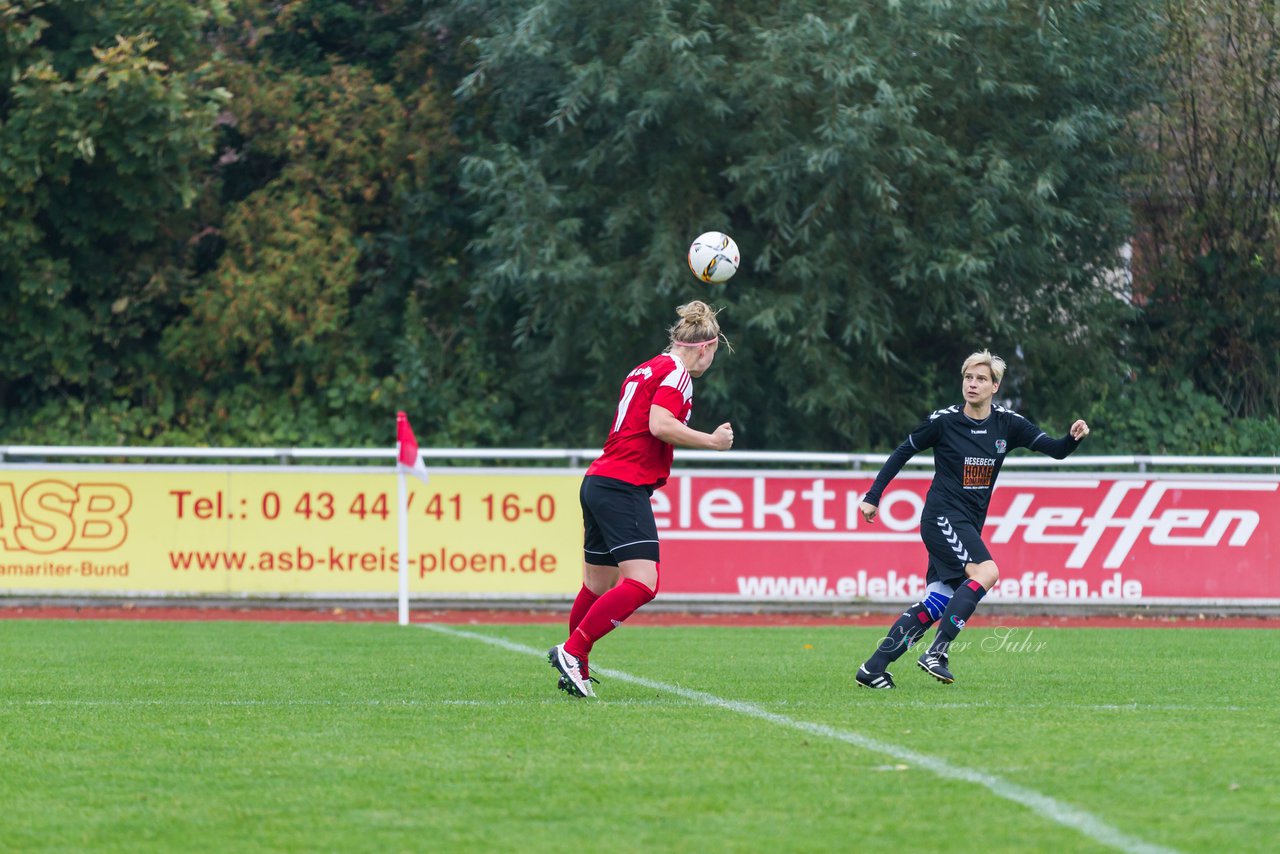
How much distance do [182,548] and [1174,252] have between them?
42.4 ft

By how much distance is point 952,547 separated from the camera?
912 centimetres

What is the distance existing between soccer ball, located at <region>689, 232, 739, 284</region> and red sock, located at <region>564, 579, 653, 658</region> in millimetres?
3837

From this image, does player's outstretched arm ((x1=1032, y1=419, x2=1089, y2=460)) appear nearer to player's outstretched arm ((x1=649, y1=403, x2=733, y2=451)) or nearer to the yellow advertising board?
player's outstretched arm ((x1=649, y1=403, x2=733, y2=451))

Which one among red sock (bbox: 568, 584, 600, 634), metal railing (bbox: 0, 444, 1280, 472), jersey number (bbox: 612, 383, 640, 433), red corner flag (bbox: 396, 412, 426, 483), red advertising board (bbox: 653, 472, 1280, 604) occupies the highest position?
jersey number (bbox: 612, 383, 640, 433)

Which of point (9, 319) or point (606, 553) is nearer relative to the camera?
point (606, 553)

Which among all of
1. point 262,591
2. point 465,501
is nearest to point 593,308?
point 465,501

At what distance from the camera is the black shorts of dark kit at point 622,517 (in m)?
8.29

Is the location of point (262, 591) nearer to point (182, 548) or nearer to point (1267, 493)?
point (182, 548)

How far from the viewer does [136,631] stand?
13.8 m

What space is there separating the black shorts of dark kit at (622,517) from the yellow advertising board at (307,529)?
26.8 ft

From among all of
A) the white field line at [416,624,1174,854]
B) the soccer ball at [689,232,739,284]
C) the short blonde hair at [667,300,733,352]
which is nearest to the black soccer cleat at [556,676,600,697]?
the white field line at [416,624,1174,854]

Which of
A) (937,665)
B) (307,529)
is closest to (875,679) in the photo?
(937,665)

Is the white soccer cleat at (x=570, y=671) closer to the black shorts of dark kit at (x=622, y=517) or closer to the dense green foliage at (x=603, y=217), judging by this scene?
the black shorts of dark kit at (x=622, y=517)

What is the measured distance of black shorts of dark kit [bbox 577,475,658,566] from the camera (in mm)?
8289
